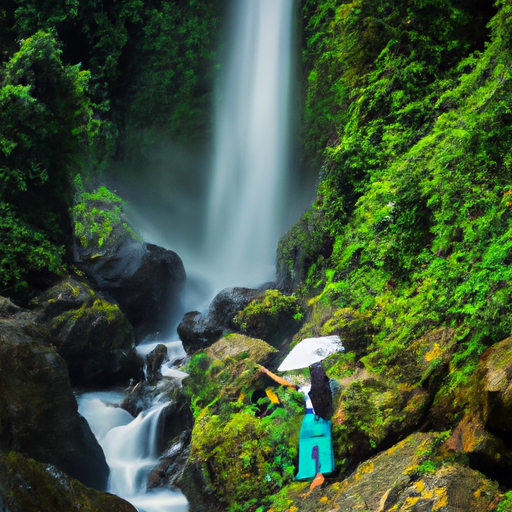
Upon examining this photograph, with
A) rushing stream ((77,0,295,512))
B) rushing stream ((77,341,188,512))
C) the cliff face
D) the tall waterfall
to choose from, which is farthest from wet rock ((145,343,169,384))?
the tall waterfall

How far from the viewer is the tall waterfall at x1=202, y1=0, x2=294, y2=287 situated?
18.8 meters

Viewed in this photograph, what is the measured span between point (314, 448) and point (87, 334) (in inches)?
280

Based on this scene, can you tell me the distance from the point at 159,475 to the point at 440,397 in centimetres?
516

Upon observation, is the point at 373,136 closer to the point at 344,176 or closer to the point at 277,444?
the point at 344,176

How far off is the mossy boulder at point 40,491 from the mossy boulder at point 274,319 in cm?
519

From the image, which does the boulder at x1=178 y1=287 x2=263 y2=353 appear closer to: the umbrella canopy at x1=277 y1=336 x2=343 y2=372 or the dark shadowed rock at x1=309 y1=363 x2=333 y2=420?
the umbrella canopy at x1=277 y1=336 x2=343 y2=372

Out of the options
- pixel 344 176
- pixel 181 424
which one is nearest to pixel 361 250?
pixel 344 176

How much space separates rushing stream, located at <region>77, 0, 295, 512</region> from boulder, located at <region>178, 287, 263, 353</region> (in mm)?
4554

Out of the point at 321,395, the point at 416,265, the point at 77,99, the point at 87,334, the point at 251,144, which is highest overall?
the point at 251,144

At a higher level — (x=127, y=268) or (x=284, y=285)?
(x=127, y=268)

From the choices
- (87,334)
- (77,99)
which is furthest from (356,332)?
(77,99)

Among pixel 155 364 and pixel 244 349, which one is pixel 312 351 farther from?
pixel 155 364

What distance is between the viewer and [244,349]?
8273mm

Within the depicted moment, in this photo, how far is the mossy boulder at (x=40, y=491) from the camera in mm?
4004
